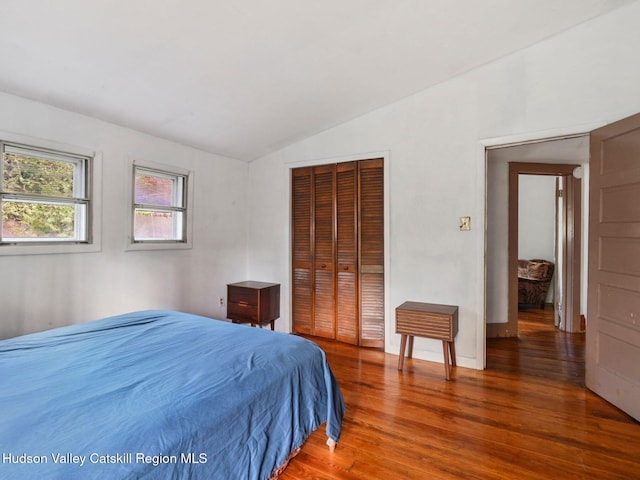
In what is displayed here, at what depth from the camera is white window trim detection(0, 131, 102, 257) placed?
7.60 feet

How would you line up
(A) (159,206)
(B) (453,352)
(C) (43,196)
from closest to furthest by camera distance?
(C) (43,196), (B) (453,352), (A) (159,206)

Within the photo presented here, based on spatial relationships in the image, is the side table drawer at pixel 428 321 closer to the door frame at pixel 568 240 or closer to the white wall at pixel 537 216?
the door frame at pixel 568 240

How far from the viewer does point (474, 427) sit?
80.7 inches

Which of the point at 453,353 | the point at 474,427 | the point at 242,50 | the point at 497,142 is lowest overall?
the point at 474,427

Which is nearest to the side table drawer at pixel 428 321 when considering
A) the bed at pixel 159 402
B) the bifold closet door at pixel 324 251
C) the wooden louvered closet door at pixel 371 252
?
the wooden louvered closet door at pixel 371 252

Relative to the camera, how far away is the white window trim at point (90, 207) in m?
2.32

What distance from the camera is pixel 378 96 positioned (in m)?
3.21

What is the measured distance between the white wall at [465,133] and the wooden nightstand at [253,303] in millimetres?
1380

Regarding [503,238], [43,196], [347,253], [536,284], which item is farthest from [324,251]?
[536,284]

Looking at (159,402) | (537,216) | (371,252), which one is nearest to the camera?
(159,402)

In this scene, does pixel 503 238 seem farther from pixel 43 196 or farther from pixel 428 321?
pixel 43 196

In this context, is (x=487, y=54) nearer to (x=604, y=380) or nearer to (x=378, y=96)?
(x=378, y=96)

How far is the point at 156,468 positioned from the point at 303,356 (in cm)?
86

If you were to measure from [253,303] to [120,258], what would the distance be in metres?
1.41
